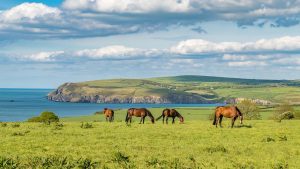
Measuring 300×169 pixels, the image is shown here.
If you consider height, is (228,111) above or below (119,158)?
above

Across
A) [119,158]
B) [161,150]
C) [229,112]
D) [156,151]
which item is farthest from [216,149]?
[229,112]

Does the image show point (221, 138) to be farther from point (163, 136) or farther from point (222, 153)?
point (222, 153)

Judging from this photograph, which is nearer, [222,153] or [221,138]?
[222,153]

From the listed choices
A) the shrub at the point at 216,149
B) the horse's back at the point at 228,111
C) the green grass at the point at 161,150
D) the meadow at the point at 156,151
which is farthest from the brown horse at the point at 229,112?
the shrub at the point at 216,149

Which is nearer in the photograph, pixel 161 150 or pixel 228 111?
pixel 161 150

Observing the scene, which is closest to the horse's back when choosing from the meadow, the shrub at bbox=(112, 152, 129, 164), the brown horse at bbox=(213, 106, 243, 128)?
the brown horse at bbox=(213, 106, 243, 128)

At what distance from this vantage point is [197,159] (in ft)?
61.3

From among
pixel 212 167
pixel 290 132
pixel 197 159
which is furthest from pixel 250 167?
pixel 290 132

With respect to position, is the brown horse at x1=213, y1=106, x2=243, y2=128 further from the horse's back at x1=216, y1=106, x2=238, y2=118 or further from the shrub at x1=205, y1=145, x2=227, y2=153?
the shrub at x1=205, y1=145, x2=227, y2=153

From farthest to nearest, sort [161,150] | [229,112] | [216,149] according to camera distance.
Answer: [229,112] → [161,150] → [216,149]

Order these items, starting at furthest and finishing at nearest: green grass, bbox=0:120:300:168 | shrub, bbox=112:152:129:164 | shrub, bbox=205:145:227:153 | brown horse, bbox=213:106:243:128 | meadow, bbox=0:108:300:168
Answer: brown horse, bbox=213:106:243:128 < shrub, bbox=205:145:227:153 < shrub, bbox=112:152:129:164 < green grass, bbox=0:120:300:168 < meadow, bbox=0:108:300:168

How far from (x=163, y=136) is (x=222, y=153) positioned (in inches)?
316

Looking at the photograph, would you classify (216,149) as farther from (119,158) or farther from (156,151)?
(119,158)

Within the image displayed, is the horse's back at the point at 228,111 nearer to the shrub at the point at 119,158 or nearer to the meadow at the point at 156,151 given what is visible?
the meadow at the point at 156,151
